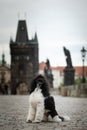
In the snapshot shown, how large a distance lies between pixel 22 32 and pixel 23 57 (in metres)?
6.20

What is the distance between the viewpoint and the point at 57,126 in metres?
6.53

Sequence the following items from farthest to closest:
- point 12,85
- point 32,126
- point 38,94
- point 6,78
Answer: point 6,78
point 12,85
point 38,94
point 32,126

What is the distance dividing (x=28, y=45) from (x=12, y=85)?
11.3 m

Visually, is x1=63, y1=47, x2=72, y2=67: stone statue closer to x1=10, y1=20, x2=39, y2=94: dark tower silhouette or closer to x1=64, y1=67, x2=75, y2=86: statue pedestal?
x1=64, y1=67, x2=75, y2=86: statue pedestal

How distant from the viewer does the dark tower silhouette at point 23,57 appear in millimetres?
111250

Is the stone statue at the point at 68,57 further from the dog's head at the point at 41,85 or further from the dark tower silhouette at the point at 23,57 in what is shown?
the dark tower silhouette at the point at 23,57

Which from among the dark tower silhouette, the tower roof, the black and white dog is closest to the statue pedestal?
the black and white dog

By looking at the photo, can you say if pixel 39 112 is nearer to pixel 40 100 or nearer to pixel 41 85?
pixel 40 100

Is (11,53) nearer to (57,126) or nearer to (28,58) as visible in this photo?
(28,58)

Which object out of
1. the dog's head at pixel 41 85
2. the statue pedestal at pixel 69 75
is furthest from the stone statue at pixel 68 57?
the dog's head at pixel 41 85

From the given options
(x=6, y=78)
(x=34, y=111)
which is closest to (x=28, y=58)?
(x=6, y=78)

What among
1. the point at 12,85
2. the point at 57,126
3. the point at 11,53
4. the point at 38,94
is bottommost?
the point at 57,126

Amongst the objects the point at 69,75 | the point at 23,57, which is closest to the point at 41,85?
the point at 69,75

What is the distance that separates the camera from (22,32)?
111 meters
